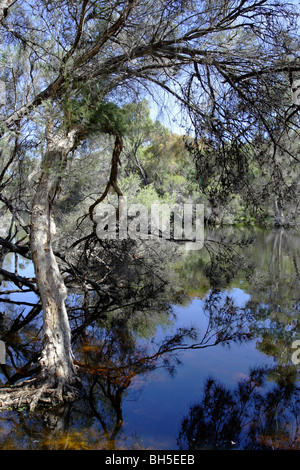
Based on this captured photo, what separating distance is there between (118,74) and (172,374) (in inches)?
125

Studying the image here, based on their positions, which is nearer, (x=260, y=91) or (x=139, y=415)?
(x=139, y=415)

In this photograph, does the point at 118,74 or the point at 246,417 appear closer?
the point at 246,417

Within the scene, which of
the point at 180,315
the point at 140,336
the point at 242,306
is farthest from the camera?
the point at 242,306

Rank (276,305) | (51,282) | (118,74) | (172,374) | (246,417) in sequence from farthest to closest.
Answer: (276,305)
(118,74)
(172,374)
(51,282)
(246,417)

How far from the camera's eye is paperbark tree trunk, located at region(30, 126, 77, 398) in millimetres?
3068

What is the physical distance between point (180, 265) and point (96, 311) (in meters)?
4.56

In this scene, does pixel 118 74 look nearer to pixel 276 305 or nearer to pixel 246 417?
pixel 246 417

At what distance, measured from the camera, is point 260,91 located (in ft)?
11.8

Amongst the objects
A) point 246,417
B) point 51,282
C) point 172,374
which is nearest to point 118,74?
point 51,282

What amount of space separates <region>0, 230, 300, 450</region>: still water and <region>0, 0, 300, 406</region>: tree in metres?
0.36

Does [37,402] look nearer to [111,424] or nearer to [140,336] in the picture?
[111,424]

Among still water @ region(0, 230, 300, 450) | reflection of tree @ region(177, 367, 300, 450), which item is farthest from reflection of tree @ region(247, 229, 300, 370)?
reflection of tree @ region(177, 367, 300, 450)

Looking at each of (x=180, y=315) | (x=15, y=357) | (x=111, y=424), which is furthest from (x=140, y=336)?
(x=111, y=424)

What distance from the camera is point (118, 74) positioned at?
395 cm
